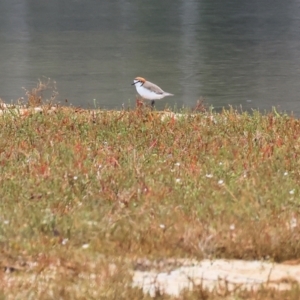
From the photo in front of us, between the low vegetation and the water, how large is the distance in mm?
4083

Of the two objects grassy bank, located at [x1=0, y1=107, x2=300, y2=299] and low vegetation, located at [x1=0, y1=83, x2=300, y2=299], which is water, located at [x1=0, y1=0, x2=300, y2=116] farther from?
→ low vegetation, located at [x1=0, y1=83, x2=300, y2=299]

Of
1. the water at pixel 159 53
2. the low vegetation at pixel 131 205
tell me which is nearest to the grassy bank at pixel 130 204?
the low vegetation at pixel 131 205

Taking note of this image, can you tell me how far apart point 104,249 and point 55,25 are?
35834 millimetres

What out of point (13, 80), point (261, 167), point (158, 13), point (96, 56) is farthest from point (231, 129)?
point (158, 13)

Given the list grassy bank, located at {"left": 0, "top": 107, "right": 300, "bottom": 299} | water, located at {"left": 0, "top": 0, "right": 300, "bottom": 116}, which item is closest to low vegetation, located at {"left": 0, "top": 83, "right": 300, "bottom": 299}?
grassy bank, located at {"left": 0, "top": 107, "right": 300, "bottom": 299}

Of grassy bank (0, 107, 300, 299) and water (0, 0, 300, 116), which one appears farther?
water (0, 0, 300, 116)

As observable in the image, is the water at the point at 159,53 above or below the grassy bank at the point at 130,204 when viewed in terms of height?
below

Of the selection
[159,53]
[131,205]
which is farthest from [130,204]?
[159,53]

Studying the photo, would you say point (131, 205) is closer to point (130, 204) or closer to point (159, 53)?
point (130, 204)

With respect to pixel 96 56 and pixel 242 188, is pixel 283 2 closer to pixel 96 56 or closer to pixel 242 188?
pixel 96 56

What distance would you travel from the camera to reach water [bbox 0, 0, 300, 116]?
20.8 meters

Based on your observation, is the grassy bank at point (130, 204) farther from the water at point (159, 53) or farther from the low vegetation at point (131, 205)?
the water at point (159, 53)

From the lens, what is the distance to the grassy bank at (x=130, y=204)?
531cm

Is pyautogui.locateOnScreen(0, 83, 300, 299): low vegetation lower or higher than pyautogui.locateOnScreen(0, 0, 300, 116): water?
higher
